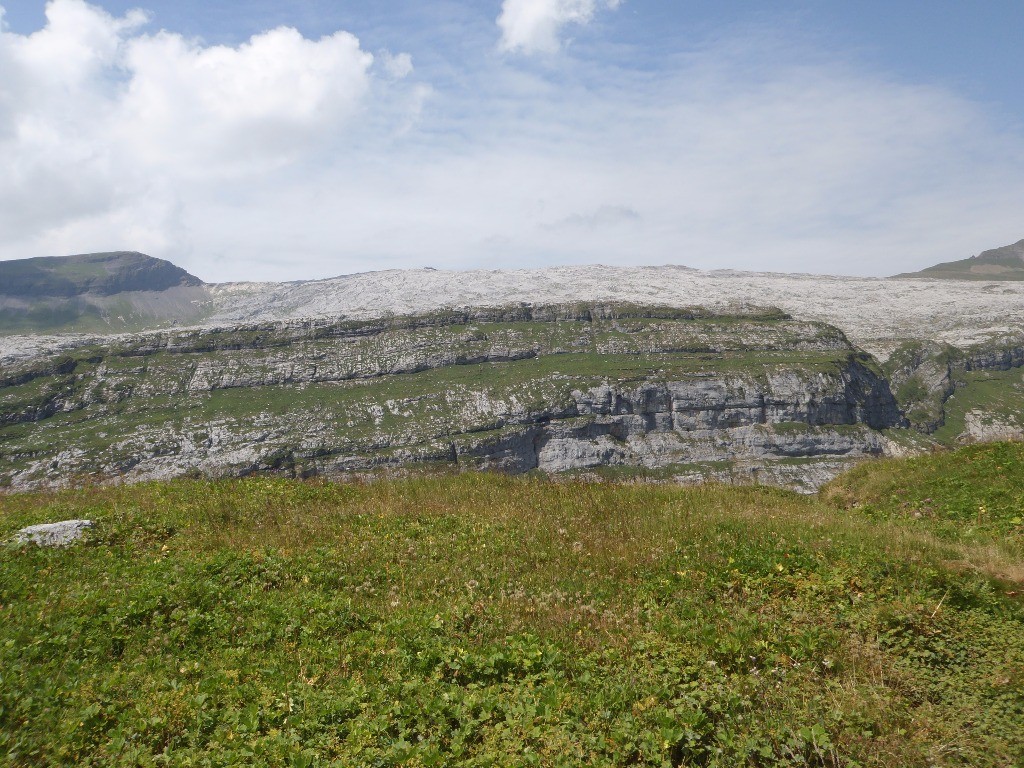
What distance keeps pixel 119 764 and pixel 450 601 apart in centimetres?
625

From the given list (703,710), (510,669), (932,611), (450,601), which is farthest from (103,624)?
(932,611)

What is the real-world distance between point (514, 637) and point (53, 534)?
12829 mm

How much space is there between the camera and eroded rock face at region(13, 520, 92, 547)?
15.7 m

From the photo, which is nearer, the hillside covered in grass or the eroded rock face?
the hillside covered in grass

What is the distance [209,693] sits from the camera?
9.89 m

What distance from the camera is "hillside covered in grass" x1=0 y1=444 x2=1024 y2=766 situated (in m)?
8.61

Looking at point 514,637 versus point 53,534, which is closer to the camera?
point 514,637

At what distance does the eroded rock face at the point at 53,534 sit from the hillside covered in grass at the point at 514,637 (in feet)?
1.61

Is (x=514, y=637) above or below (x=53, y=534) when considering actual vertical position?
below

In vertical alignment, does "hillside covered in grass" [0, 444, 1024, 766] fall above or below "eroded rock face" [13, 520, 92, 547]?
below

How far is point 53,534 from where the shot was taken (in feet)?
52.7

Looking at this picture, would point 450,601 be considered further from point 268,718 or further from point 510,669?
point 268,718

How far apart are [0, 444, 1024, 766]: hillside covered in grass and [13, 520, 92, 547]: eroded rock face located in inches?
19.3

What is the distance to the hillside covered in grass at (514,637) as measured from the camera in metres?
8.61
